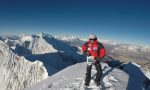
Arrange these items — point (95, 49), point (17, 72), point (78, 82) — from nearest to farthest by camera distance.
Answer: point (95, 49) → point (78, 82) → point (17, 72)

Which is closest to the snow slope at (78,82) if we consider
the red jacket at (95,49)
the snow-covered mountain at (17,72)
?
the red jacket at (95,49)

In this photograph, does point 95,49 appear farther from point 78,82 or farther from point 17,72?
point 17,72

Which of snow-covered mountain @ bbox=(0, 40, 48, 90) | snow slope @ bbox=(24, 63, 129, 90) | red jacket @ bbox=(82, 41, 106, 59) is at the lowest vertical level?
snow-covered mountain @ bbox=(0, 40, 48, 90)

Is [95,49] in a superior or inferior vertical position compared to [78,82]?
superior

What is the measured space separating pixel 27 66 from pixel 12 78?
17576 mm

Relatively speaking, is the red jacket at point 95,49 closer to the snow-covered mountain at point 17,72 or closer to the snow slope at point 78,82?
the snow slope at point 78,82

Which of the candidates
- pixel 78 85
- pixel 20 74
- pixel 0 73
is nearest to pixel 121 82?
pixel 78 85

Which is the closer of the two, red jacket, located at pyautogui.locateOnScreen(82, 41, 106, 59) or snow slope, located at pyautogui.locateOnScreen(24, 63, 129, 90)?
red jacket, located at pyautogui.locateOnScreen(82, 41, 106, 59)

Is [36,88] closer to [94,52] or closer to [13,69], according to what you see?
[94,52]

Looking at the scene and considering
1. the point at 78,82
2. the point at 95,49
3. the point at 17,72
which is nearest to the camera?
the point at 95,49

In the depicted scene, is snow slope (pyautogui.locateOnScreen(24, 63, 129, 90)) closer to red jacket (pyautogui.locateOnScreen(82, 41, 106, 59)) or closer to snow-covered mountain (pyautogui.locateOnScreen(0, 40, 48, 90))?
red jacket (pyautogui.locateOnScreen(82, 41, 106, 59))

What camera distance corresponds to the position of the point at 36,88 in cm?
2259

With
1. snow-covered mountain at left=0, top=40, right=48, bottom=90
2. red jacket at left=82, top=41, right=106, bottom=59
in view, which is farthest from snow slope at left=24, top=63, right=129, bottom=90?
snow-covered mountain at left=0, top=40, right=48, bottom=90

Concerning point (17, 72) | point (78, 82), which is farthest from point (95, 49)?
point (17, 72)
